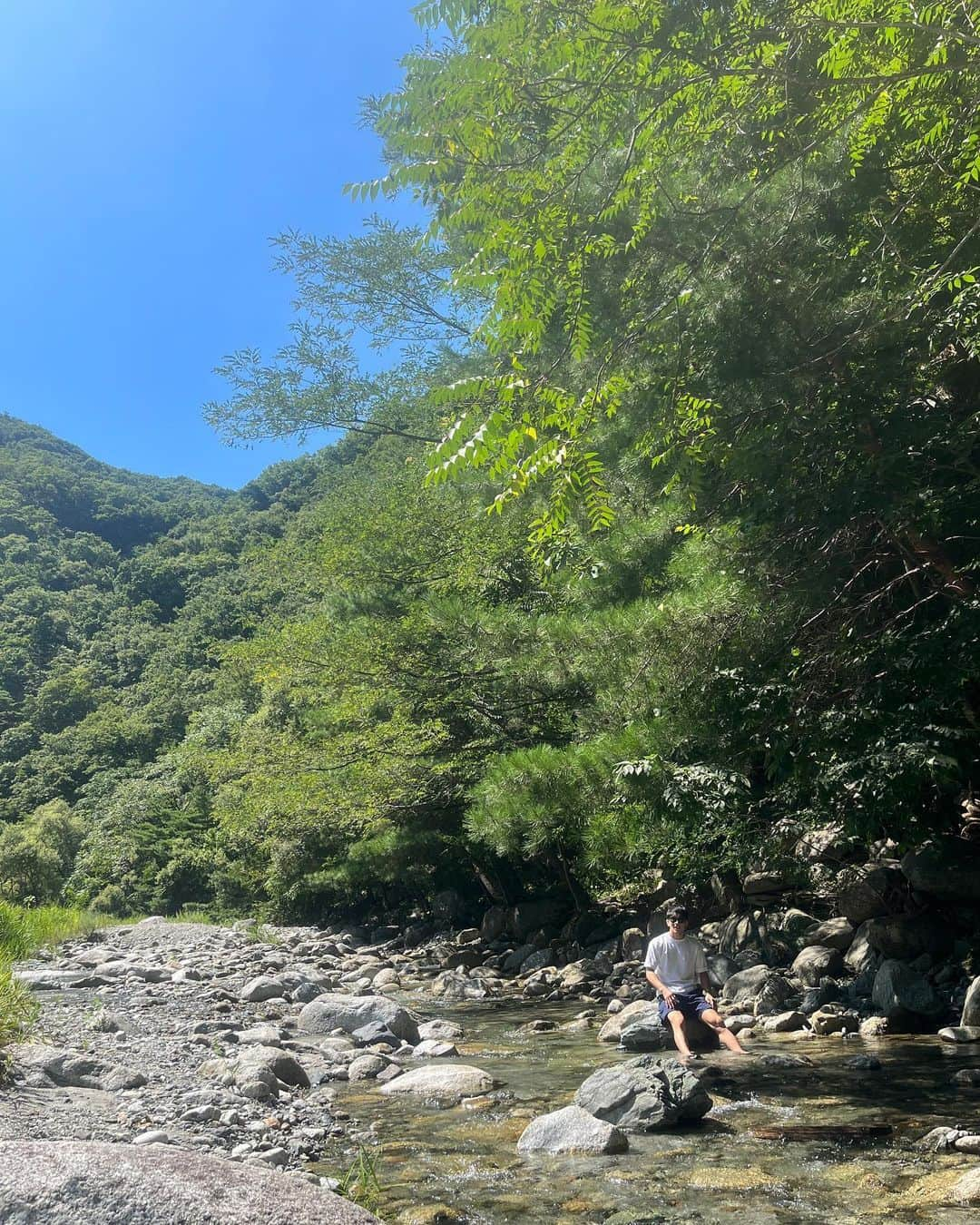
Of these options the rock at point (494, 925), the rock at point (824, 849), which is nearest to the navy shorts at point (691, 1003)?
the rock at point (824, 849)

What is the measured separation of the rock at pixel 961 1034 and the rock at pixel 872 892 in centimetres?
260

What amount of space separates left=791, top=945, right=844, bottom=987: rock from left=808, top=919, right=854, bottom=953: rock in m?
0.23

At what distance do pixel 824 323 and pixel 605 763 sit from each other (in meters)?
4.48

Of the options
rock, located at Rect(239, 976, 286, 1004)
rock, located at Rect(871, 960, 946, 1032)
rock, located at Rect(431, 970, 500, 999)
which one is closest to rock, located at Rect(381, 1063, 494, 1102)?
rock, located at Rect(871, 960, 946, 1032)

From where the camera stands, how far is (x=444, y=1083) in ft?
21.1

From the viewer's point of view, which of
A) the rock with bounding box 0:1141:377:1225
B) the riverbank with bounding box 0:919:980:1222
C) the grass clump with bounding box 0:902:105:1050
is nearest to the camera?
the rock with bounding box 0:1141:377:1225

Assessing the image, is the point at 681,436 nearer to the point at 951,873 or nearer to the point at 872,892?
the point at 951,873

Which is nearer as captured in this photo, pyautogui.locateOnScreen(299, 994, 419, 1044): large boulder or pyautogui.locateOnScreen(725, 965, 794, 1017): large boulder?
pyautogui.locateOnScreen(725, 965, 794, 1017): large boulder

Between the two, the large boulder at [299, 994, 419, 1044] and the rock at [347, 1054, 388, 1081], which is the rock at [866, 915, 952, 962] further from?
the rock at [347, 1054, 388, 1081]

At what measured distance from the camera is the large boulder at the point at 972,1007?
690cm

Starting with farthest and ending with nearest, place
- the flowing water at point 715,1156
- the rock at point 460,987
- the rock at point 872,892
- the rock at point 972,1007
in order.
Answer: the rock at point 460,987 → the rock at point 872,892 → the rock at point 972,1007 → the flowing water at point 715,1156

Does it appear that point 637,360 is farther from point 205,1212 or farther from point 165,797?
point 165,797

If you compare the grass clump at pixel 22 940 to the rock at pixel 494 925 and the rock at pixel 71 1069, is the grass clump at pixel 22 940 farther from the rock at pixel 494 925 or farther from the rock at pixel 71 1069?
the rock at pixel 494 925

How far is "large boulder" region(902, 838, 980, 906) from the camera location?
854cm
